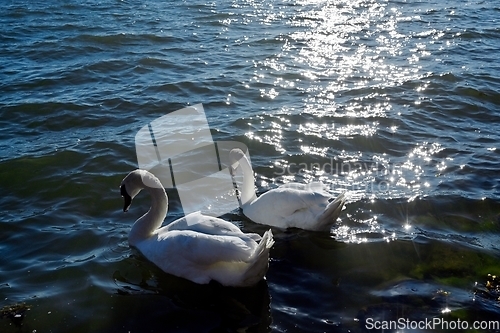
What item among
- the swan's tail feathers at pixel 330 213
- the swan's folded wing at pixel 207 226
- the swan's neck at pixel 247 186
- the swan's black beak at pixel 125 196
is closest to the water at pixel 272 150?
the swan's tail feathers at pixel 330 213

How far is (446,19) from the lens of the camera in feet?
61.4

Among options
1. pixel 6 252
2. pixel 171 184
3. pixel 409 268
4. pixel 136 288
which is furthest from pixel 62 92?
pixel 409 268

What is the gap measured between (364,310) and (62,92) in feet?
28.8

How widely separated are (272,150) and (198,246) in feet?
13.5

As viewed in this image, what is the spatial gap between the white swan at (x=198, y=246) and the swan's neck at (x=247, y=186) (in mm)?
1476

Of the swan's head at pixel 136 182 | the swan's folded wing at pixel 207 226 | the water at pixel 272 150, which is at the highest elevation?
the swan's head at pixel 136 182

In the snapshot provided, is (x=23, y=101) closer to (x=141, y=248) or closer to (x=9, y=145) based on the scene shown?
(x=9, y=145)

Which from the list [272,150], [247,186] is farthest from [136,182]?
[272,150]

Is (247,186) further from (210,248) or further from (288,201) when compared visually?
(210,248)

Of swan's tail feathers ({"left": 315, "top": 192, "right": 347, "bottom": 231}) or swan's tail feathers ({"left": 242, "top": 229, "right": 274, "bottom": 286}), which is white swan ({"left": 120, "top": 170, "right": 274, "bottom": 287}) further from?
swan's tail feathers ({"left": 315, "top": 192, "right": 347, "bottom": 231})

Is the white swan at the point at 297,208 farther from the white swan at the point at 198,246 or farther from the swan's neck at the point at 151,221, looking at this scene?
the swan's neck at the point at 151,221

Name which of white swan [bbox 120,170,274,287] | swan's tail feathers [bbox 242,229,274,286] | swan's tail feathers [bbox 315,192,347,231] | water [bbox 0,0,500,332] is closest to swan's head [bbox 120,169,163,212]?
white swan [bbox 120,170,274,287]

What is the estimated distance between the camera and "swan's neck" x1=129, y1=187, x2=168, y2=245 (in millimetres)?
7473

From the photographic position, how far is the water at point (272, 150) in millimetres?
6434
